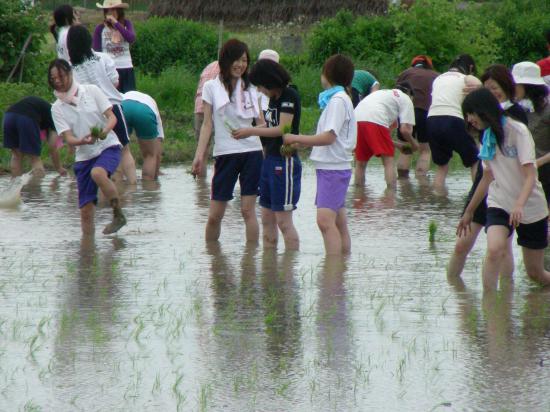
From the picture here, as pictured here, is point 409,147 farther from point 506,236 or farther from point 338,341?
point 338,341

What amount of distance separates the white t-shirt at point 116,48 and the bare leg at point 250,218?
523 centimetres

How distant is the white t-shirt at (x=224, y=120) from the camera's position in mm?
8812

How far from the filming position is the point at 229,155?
890 cm

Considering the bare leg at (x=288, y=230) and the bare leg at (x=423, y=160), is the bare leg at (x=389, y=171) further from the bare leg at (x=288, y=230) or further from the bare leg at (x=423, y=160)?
the bare leg at (x=288, y=230)

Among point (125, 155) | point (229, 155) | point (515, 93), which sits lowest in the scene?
point (125, 155)

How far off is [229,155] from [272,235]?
2.71 feet

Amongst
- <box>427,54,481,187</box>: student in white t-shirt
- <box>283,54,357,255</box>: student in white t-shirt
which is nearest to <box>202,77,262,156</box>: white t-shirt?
<box>283,54,357,255</box>: student in white t-shirt

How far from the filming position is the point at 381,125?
510 inches

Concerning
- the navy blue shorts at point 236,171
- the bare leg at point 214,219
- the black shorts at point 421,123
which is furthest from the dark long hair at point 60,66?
the black shorts at point 421,123

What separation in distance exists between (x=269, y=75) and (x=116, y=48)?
20.0 feet

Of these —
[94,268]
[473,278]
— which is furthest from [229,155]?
[473,278]

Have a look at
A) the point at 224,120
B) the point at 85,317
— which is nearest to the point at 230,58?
the point at 224,120

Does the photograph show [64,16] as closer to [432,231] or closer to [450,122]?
[450,122]

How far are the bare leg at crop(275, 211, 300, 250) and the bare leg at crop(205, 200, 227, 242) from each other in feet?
1.73
